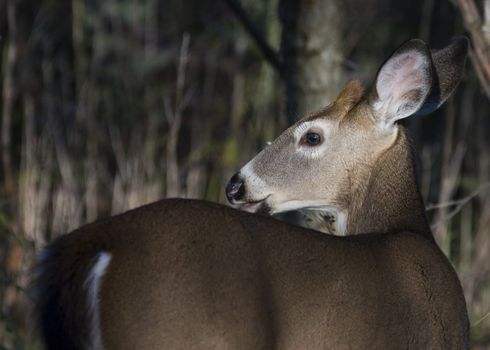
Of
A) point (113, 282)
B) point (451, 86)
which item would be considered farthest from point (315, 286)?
point (451, 86)

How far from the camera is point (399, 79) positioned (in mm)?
5238

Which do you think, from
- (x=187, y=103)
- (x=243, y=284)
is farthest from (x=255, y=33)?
(x=187, y=103)

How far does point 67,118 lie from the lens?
A: 36.7ft

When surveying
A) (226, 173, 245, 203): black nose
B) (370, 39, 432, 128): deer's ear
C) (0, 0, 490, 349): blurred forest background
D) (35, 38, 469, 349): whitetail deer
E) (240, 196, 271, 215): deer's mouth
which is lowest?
(0, 0, 490, 349): blurred forest background

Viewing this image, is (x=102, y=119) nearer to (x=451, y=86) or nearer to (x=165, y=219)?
(x=451, y=86)

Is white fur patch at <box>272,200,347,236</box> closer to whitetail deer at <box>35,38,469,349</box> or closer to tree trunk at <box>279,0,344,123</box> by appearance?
whitetail deer at <box>35,38,469,349</box>

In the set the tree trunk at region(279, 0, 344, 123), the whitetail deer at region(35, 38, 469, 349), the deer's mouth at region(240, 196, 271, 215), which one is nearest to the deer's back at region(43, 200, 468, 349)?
the whitetail deer at region(35, 38, 469, 349)

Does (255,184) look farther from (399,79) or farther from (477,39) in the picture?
(477,39)

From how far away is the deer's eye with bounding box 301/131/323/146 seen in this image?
5.35 m

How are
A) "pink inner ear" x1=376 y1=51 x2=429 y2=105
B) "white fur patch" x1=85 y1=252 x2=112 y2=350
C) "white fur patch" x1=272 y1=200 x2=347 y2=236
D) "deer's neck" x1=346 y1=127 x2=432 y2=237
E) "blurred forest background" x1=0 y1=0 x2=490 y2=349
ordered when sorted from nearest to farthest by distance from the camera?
"white fur patch" x1=85 y1=252 x2=112 y2=350, "deer's neck" x1=346 y1=127 x2=432 y2=237, "pink inner ear" x1=376 y1=51 x2=429 y2=105, "white fur patch" x1=272 y1=200 x2=347 y2=236, "blurred forest background" x1=0 y1=0 x2=490 y2=349

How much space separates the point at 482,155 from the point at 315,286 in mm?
6289

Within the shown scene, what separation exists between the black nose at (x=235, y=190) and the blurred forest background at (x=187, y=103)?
3.28 ft

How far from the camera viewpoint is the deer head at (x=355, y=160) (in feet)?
17.0

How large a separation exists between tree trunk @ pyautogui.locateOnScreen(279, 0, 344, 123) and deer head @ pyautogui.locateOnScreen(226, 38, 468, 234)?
1036 mm
